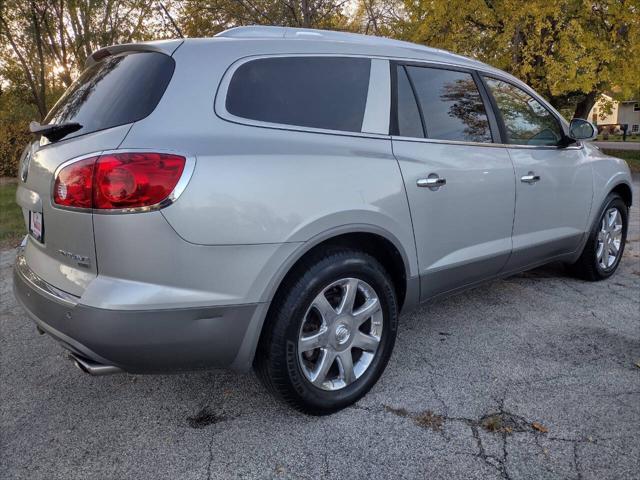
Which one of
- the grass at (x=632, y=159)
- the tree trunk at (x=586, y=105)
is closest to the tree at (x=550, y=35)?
the tree trunk at (x=586, y=105)

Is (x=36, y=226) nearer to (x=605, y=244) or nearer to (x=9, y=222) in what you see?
(x=605, y=244)

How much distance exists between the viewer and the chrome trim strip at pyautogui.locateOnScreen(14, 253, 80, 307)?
84.7 inches

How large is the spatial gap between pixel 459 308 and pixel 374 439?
1.87 metres

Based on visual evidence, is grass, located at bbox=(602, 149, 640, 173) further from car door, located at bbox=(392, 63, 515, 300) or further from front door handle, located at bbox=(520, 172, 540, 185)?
car door, located at bbox=(392, 63, 515, 300)

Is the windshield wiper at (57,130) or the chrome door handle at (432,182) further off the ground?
the windshield wiper at (57,130)

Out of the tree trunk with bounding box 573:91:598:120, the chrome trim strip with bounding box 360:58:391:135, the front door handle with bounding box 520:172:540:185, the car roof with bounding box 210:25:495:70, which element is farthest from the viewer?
the tree trunk with bounding box 573:91:598:120

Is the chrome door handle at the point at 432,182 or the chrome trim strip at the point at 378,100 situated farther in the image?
the chrome door handle at the point at 432,182

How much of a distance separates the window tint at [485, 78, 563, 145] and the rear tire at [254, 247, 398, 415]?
1629 mm

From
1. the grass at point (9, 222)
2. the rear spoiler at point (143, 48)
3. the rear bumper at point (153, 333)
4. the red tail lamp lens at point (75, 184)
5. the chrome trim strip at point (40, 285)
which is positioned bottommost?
the grass at point (9, 222)

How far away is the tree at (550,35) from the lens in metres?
11.0

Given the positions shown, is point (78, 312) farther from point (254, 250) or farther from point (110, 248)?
point (254, 250)

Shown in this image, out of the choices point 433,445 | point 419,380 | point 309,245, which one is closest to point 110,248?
point 309,245

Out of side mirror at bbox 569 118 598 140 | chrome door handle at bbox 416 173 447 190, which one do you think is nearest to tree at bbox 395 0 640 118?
side mirror at bbox 569 118 598 140

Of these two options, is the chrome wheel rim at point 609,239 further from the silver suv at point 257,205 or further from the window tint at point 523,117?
the silver suv at point 257,205
